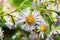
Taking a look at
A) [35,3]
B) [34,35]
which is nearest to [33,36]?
[34,35]

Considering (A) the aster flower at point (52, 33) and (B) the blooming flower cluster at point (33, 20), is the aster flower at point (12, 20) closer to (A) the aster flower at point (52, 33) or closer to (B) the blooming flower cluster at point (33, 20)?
(B) the blooming flower cluster at point (33, 20)

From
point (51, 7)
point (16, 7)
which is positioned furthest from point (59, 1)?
point (16, 7)

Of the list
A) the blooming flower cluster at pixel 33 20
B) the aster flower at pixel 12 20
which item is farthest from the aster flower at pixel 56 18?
the aster flower at pixel 12 20

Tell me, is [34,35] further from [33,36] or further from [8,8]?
[8,8]

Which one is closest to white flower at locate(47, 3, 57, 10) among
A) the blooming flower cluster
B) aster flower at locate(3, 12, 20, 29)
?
the blooming flower cluster

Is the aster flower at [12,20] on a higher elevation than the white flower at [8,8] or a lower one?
lower

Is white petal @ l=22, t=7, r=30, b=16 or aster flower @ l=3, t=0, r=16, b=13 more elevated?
aster flower @ l=3, t=0, r=16, b=13

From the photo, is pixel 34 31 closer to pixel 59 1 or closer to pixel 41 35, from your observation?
pixel 41 35

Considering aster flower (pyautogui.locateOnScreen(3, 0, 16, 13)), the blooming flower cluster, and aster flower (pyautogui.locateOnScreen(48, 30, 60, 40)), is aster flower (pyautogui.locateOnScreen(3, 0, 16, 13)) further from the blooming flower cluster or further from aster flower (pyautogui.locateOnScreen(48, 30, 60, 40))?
aster flower (pyautogui.locateOnScreen(48, 30, 60, 40))
